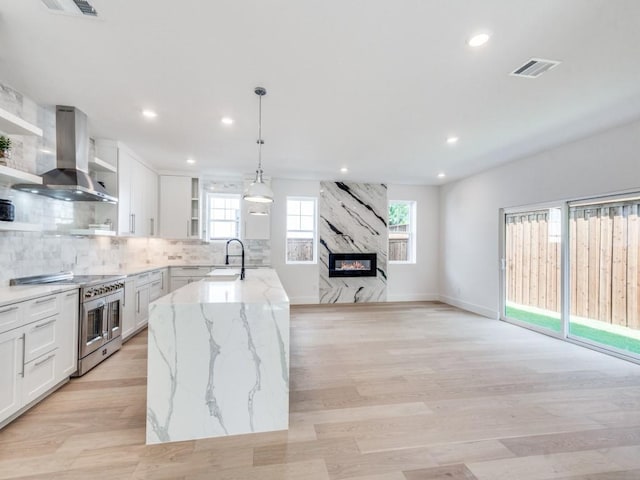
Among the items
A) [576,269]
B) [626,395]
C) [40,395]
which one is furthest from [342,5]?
[576,269]

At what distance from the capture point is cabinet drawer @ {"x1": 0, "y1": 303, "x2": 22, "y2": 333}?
1962 millimetres

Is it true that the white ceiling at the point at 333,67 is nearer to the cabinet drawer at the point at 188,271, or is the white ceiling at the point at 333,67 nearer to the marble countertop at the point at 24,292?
the marble countertop at the point at 24,292

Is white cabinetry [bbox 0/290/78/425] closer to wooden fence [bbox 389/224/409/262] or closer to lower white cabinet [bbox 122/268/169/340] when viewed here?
lower white cabinet [bbox 122/268/169/340]

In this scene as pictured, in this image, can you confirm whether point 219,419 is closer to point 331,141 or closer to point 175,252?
point 331,141

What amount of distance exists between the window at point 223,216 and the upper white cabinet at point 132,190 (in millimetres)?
1025

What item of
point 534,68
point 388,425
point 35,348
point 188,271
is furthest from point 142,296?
point 534,68

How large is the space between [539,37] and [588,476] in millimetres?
2707

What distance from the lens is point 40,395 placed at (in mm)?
2320

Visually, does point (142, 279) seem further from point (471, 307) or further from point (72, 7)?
point (471, 307)

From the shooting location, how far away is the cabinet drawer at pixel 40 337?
7.17 feet

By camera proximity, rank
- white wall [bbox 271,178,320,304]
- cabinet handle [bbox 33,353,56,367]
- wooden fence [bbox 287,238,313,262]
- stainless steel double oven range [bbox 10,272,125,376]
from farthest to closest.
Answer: wooden fence [bbox 287,238,313,262] → white wall [bbox 271,178,320,304] → stainless steel double oven range [bbox 10,272,125,376] → cabinet handle [bbox 33,353,56,367]

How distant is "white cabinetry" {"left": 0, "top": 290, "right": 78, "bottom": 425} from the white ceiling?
1.89m

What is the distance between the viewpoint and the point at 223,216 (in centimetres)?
598

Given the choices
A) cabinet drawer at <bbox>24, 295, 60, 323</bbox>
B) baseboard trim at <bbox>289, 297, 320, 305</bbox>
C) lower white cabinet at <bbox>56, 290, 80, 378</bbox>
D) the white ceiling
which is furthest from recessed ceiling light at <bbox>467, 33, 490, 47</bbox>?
baseboard trim at <bbox>289, 297, 320, 305</bbox>
